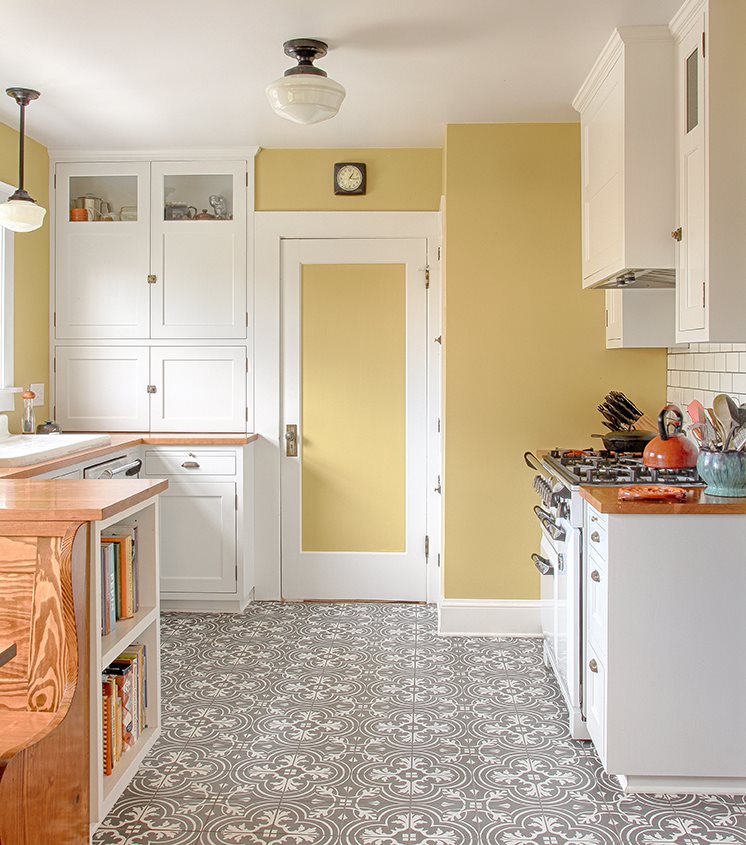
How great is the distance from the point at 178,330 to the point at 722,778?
3318mm

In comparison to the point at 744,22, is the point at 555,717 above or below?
below

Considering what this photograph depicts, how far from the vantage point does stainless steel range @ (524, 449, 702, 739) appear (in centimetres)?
280

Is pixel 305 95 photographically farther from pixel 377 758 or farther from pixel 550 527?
pixel 377 758

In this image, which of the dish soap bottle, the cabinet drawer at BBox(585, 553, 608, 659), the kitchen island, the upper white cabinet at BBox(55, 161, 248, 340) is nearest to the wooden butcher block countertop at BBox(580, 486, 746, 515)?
the kitchen island

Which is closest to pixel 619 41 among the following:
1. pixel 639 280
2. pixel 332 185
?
pixel 639 280

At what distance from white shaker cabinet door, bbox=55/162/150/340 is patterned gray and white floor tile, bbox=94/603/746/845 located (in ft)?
5.89

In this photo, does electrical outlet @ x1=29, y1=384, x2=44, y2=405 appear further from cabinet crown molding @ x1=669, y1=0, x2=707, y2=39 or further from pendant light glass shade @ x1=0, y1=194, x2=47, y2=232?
cabinet crown molding @ x1=669, y1=0, x2=707, y2=39

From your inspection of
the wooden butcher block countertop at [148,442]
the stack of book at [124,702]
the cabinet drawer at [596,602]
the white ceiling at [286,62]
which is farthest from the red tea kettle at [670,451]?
the wooden butcher block countertop at [148,442]

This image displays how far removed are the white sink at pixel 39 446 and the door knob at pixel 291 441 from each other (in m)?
0.94

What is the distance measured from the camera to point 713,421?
8.99ft

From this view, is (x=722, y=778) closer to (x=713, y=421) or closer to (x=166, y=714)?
(x=713, y=421)

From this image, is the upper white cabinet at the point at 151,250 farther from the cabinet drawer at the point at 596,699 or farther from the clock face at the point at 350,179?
the cabinet drawer at the point at 596,699

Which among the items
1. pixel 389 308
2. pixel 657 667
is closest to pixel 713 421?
pixel 657 667

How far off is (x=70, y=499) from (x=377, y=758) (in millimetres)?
1314
